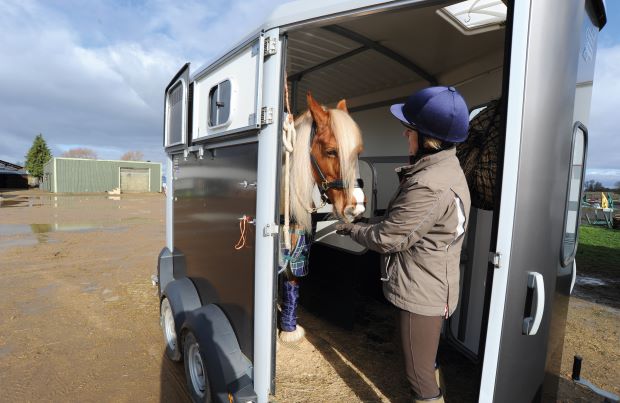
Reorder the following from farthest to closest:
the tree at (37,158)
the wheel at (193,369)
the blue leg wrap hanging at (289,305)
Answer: the tree at (37,158) → the blue leg wrap hanging at (289,305) → the wheel at (193,369)

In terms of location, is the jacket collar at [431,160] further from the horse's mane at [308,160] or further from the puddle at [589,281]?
the puddle at [589,281]

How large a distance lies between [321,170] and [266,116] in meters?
0.70

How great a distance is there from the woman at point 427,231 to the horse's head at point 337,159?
0.62 m

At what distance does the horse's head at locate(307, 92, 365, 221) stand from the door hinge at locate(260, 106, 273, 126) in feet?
2.11

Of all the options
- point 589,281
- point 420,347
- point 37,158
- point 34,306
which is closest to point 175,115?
point 420,347

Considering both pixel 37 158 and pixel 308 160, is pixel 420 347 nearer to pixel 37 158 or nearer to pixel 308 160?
pixel 308 160

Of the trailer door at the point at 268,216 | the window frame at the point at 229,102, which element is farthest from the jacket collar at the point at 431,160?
the window frame at the point at 229,102

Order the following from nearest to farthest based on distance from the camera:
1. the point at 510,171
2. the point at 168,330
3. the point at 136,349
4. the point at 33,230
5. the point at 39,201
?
1. the point at 510,171
2. the point at 168,330
3. the point at 136,349
4. the point at 33,230
5. the point at 39,201

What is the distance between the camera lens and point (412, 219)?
4.36 ft

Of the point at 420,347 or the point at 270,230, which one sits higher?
the point at 270,230

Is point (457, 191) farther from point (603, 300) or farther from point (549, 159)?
point (603, 300)

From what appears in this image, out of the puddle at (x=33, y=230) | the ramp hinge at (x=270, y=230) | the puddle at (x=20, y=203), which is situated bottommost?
the puddle at (x=20, y=203)

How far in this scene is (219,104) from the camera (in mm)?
2045

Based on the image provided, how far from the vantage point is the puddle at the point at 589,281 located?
558 cm
